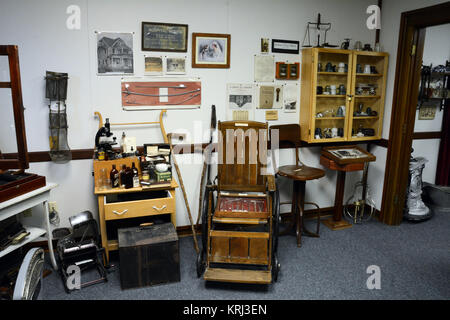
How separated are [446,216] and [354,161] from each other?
5.46 ft

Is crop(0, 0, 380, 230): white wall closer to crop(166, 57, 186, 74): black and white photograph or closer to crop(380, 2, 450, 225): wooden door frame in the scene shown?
crop(166, 57, 186, 74): black and white photograph

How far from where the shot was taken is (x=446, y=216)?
4.28 meters

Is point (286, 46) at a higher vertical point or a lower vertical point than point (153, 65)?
higher

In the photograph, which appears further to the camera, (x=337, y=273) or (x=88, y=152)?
(x=88, y=152)


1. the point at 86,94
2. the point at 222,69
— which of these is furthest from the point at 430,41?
the point at 86,94

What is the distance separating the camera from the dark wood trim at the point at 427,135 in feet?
14.8

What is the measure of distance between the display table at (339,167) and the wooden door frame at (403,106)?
1.14 feet

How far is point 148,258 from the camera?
8.85 ft

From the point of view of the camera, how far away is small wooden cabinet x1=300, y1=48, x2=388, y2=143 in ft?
12.0

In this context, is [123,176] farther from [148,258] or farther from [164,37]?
[164,37]

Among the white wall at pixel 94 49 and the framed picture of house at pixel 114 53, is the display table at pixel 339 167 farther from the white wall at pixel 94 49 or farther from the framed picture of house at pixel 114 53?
the framed picture of house at pixel 114 53

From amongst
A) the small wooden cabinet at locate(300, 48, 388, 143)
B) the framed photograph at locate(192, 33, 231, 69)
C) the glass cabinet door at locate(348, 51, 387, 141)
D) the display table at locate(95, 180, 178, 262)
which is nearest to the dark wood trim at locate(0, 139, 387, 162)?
the small wooden cabinet at locate(300, 48, 388, 143)

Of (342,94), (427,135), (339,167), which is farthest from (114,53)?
(427,135)

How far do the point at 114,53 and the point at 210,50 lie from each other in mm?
895
